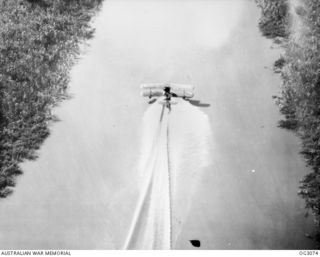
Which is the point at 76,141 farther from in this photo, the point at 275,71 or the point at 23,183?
the point at 275,71

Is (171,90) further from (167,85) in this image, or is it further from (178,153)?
(178,153)

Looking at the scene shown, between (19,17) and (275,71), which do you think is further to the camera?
(19,17)

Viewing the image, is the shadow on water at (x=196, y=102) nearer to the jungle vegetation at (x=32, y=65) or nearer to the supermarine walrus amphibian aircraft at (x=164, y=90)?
the supermarine walrus amphibian aircraft at (x=164, y=90)

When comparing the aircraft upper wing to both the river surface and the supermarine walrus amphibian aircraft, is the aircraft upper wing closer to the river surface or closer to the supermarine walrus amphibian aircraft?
the supermarine walrus amphibian aircraft

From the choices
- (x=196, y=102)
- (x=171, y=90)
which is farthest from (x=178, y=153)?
(x=171, y=90)

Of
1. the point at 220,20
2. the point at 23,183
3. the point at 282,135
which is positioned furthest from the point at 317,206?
the point at 220,20
